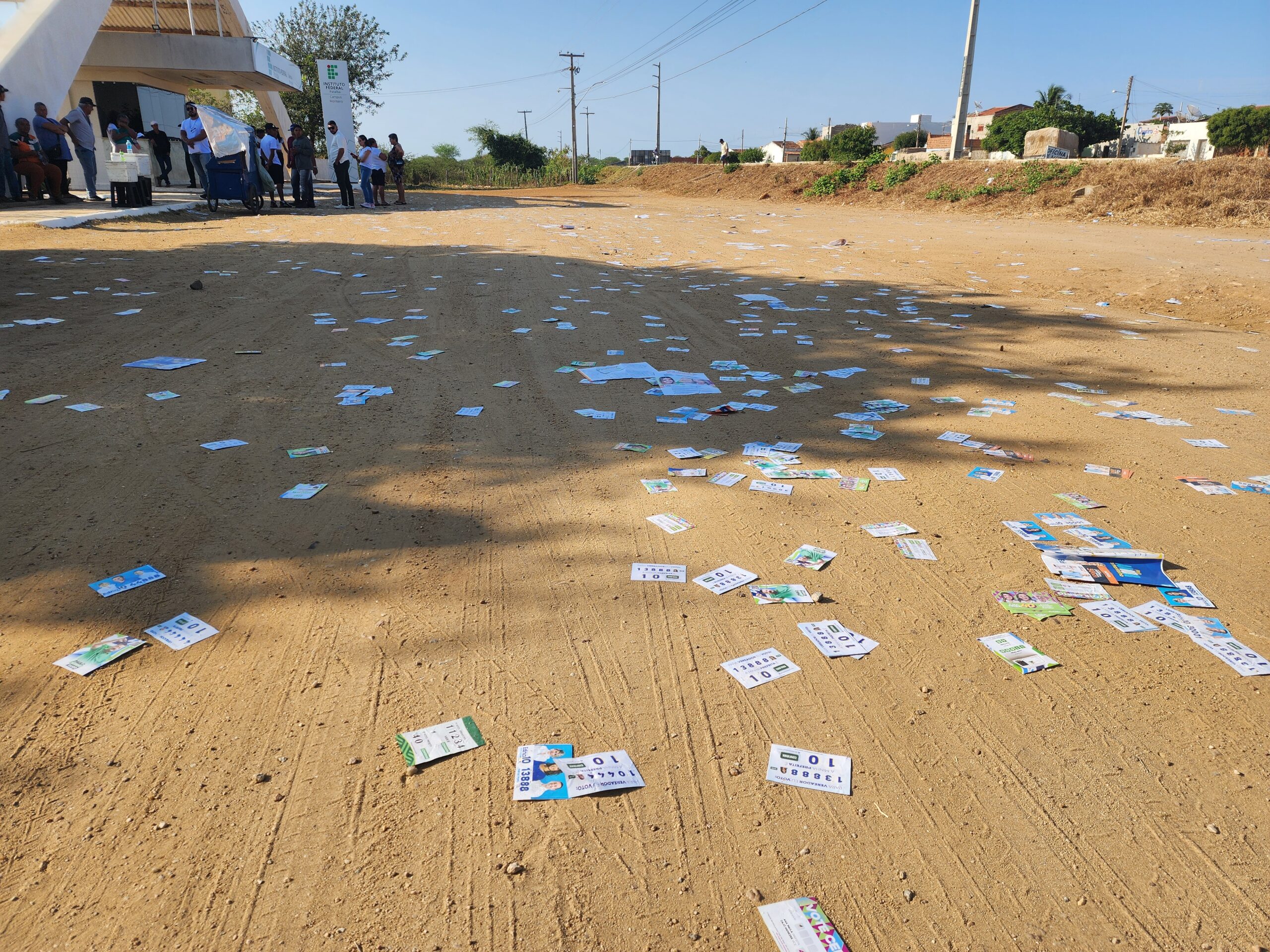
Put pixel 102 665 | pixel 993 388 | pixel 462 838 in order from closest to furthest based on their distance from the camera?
pixel 462 838
pixel 102 665
pixel 993 388

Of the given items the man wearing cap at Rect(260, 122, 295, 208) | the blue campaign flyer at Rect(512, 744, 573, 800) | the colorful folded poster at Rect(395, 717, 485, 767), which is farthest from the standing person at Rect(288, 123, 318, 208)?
the blue campaign flyer at Rect(512, 744, 573, 800)

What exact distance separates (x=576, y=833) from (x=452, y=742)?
1.38 ft

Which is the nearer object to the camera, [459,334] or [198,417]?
[198,417]

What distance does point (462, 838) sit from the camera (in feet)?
5.43

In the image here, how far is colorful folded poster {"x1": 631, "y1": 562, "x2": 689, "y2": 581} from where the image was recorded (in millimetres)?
2645

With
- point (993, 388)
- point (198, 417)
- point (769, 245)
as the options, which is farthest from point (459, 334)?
point (769, 245)

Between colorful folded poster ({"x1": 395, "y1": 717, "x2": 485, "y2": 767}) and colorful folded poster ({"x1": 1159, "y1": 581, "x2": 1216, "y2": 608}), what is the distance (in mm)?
2320

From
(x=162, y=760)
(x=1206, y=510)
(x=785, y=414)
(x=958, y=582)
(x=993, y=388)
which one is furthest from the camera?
(x=993, y=388)

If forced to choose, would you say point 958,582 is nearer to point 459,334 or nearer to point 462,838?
point 462,838

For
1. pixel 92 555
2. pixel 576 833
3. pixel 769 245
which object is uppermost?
pixel 769 245

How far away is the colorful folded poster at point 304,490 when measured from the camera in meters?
3.14

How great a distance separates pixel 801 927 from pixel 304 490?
2586 millimetres

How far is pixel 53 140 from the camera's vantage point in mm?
13070

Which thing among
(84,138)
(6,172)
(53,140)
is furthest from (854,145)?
(6,172)
